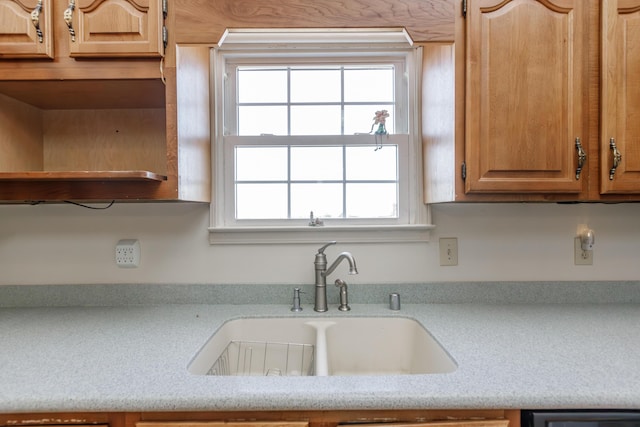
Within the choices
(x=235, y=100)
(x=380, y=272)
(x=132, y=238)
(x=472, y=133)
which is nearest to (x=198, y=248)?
(x=132, y=238)

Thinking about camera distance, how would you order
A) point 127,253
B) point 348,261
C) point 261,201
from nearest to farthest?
point 348,261, point 127,253, point 261,201

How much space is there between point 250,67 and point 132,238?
928 millimetres

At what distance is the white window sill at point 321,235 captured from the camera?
55.2 inches

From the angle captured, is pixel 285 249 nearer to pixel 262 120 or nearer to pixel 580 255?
pixel 262 120

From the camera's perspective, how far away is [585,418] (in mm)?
724

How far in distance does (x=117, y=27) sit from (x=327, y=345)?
1.31 m

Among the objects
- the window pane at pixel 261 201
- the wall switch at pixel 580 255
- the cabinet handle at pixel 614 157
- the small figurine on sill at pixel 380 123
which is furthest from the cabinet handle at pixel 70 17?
the wall switch at pixel 580 255

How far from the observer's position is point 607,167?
109 centimetres

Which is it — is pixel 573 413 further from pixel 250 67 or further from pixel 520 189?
pixel 250 67

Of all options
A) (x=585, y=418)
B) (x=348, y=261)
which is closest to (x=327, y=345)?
(x=348, y=261)

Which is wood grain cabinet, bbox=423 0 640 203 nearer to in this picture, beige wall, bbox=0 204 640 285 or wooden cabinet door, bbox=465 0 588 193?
wooden cabinet door, bbox=465 0 588 193

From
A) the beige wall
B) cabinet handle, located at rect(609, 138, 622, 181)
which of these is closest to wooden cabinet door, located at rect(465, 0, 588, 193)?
cabinet handle, located at rect(609, 138, 622, 181)

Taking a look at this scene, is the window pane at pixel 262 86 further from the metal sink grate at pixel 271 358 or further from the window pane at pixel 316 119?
the metal sink grate at pixel 271 358

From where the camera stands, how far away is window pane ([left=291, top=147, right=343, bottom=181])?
1.51 meters
